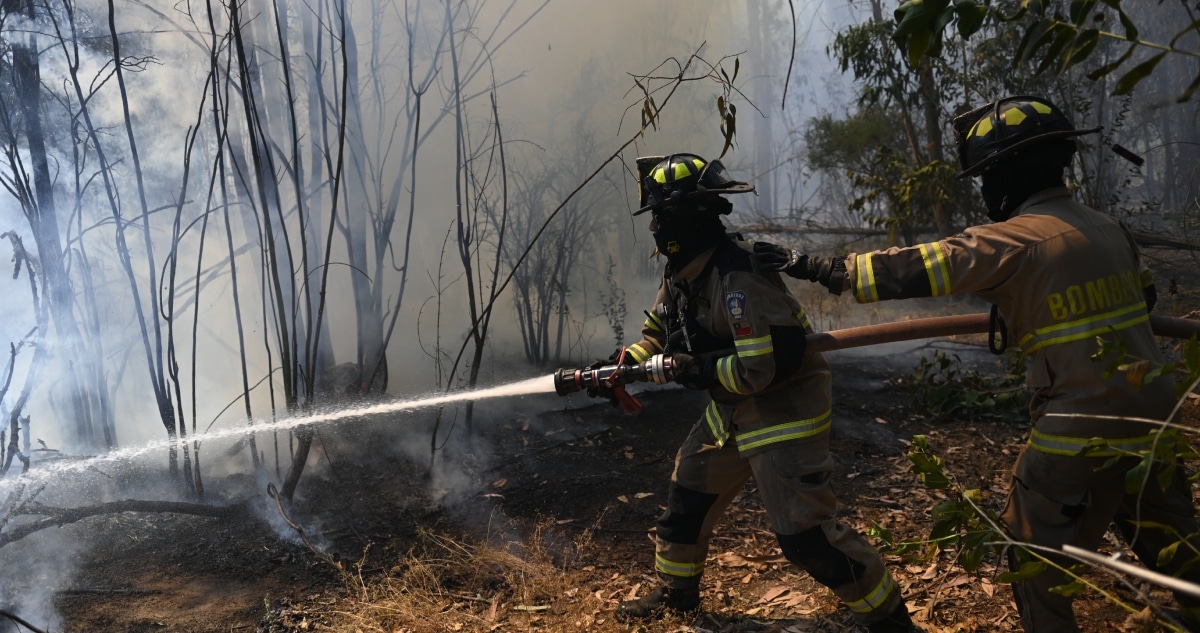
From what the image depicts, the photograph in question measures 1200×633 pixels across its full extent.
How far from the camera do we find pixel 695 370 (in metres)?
2.99

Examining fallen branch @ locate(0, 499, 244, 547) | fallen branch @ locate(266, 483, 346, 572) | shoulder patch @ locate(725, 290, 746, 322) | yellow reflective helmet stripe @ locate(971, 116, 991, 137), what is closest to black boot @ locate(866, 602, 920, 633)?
shoulder patch @ locate(725, 290, 746, 322)

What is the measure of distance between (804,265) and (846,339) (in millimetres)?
371

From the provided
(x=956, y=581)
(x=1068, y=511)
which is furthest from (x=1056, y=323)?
(x=956, y=581)

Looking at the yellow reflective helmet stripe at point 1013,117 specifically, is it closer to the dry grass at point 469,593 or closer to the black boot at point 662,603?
the black boot at point 662,603

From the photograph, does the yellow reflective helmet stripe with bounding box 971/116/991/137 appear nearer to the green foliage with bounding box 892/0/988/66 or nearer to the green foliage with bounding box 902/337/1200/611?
the green foliage with bounding box 902/337/1200/611

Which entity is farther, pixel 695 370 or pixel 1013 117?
pixel 695 370

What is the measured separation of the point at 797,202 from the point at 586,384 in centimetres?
1000

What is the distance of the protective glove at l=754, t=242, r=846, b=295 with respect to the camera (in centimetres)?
267

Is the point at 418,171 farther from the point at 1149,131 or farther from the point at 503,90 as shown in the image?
the point at 1149,131

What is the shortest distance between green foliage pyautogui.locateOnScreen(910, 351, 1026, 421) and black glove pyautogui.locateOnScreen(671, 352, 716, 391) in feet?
11.4

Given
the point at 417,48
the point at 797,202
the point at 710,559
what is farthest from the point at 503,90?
the point at 797,202

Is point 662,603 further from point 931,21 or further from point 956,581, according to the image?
point 931,21

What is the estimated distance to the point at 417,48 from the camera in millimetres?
5543

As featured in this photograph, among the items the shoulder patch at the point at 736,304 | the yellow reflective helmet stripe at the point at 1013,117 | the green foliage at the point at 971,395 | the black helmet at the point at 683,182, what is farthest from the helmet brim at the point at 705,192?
the green foliage at the point at 971,395
